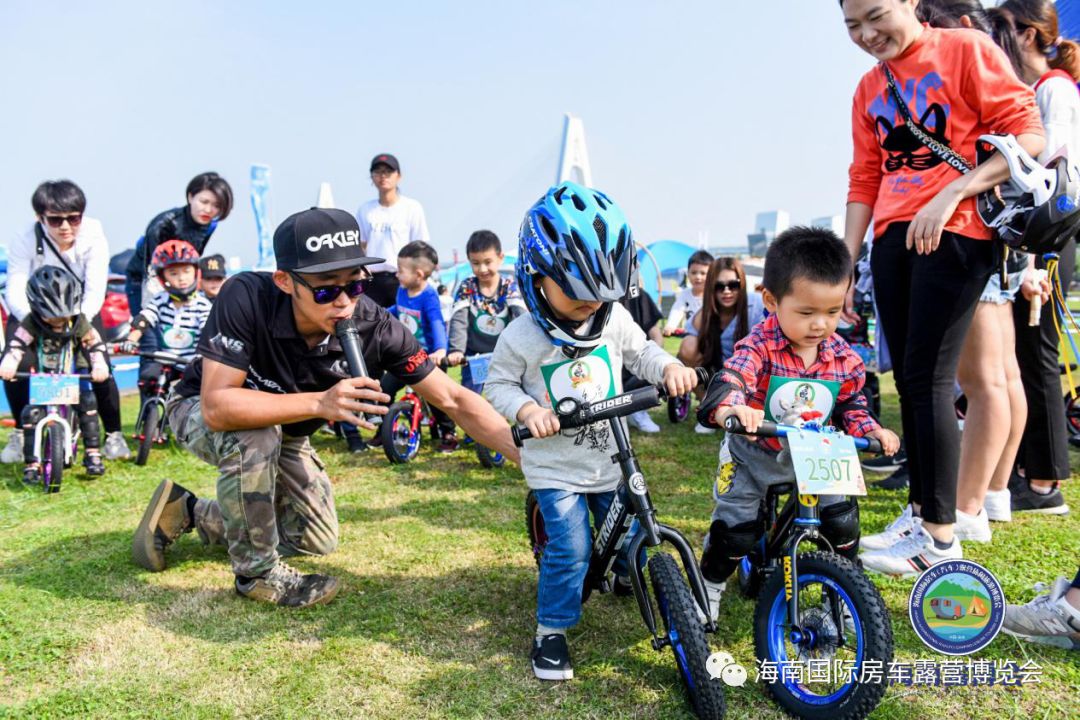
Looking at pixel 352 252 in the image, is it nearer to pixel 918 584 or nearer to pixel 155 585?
pixel 155 585

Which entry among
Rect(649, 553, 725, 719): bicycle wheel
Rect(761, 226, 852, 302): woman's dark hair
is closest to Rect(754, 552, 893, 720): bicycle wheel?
Rect(649, 553, 725, 719): bicycle wheel

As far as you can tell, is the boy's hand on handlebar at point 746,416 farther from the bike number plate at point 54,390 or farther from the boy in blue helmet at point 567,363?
the bike number plate at point 54,390

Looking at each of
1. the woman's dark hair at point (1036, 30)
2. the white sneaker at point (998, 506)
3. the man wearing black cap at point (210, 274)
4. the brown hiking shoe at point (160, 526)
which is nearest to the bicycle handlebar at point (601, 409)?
the brown hiking shoe at point (160, 526)

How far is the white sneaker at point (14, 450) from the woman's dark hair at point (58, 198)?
1739 mm

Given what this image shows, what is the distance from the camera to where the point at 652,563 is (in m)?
2.33

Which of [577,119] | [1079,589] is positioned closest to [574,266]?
[1079,589]

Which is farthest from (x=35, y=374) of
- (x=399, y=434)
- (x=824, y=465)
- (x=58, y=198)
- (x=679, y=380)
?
(x=824, y=465)

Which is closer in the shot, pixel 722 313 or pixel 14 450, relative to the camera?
pixel 14 450

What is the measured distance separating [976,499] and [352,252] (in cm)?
295

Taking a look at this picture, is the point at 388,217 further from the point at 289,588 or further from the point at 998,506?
the point at 998,506

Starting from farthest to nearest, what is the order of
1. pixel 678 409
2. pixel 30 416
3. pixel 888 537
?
pixel 678 409 < pixel 30 416 < pixel 888 537

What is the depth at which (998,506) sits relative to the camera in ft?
12.3

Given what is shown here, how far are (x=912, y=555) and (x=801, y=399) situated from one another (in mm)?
1014

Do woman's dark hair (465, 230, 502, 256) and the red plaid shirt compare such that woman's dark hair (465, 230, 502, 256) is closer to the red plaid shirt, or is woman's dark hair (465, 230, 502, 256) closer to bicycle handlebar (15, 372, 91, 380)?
bicycle handlebar (15, 372, 91, 380)
